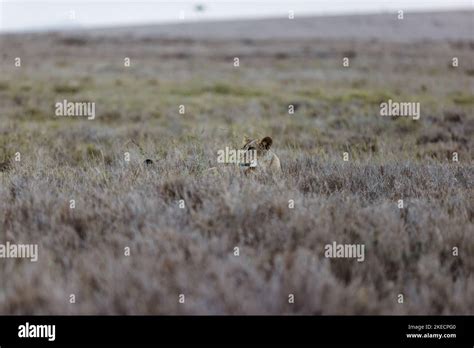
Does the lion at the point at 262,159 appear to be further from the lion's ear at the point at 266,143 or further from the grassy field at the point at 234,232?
the grassy field at the point at 234,232

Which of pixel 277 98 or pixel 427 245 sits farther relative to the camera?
pixel 277 98

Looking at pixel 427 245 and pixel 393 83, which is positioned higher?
pixel 393 83

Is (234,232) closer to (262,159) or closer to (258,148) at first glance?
(262,159)

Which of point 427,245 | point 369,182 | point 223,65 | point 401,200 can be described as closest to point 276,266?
point 427,245

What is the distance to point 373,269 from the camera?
3529 mm

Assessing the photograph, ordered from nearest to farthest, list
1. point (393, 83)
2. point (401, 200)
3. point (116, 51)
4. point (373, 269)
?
point (373, 269) → point (401, 200) → point (393, 83) → point (116, 51)

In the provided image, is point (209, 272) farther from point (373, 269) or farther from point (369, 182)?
point (369, 182)

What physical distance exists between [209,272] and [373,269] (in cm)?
116

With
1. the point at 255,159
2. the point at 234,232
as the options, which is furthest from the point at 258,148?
the point at 234,232

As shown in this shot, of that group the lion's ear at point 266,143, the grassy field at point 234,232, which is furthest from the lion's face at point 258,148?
the grassy field at point 234,232

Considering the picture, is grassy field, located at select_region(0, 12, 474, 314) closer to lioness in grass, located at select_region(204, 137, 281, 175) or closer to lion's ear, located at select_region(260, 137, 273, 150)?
lioness in grass, located at select_region(204, 137, 281, 175)

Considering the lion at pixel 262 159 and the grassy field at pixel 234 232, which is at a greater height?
the lion at pixel 262 159

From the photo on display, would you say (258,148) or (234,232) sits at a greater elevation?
(258,148)

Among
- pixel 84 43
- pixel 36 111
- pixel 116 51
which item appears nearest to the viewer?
pixel 36 111
